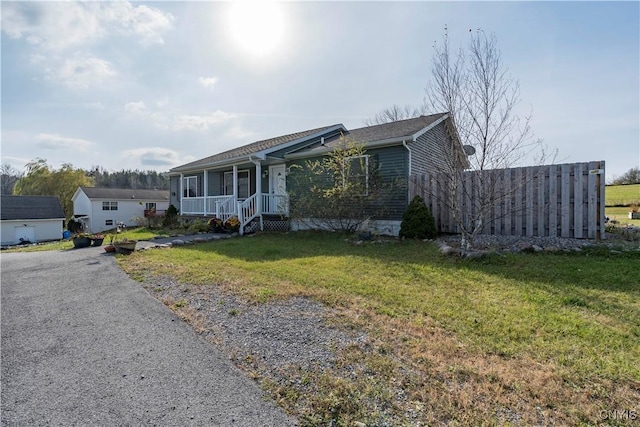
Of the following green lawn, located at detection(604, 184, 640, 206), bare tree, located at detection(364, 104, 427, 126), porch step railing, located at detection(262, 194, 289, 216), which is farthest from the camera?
bare tree, located at detection(364, 104, 427, 126)

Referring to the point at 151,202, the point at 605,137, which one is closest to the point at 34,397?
the point at 605,137

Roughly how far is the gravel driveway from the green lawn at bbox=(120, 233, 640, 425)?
1.52ft

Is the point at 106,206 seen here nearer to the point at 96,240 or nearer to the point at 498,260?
the point at 96,240

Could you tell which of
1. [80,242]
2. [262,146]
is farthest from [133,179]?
[80,242]

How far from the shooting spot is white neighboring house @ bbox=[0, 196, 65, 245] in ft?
94.4

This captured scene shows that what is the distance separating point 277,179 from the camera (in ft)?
49.8

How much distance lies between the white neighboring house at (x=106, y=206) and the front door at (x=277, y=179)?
20753 millimetres

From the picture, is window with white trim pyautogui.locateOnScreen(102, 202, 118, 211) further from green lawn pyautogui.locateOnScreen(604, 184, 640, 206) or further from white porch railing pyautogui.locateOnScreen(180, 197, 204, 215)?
green lawn pyautogui.locateOnScreen(604, 184, 640, 206)

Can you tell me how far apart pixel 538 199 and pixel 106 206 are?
1507 inches

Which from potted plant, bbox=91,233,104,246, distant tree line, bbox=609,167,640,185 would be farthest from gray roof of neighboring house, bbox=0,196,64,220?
distant tree line, bbox=609,167,640,185

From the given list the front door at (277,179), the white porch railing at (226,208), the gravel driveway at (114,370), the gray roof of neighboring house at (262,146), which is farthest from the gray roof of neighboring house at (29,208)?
the gravel driveway at (114,370)

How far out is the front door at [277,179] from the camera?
47.6ft

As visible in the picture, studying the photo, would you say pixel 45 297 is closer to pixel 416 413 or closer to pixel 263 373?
pixel 263 373

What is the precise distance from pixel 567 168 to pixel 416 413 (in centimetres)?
851
